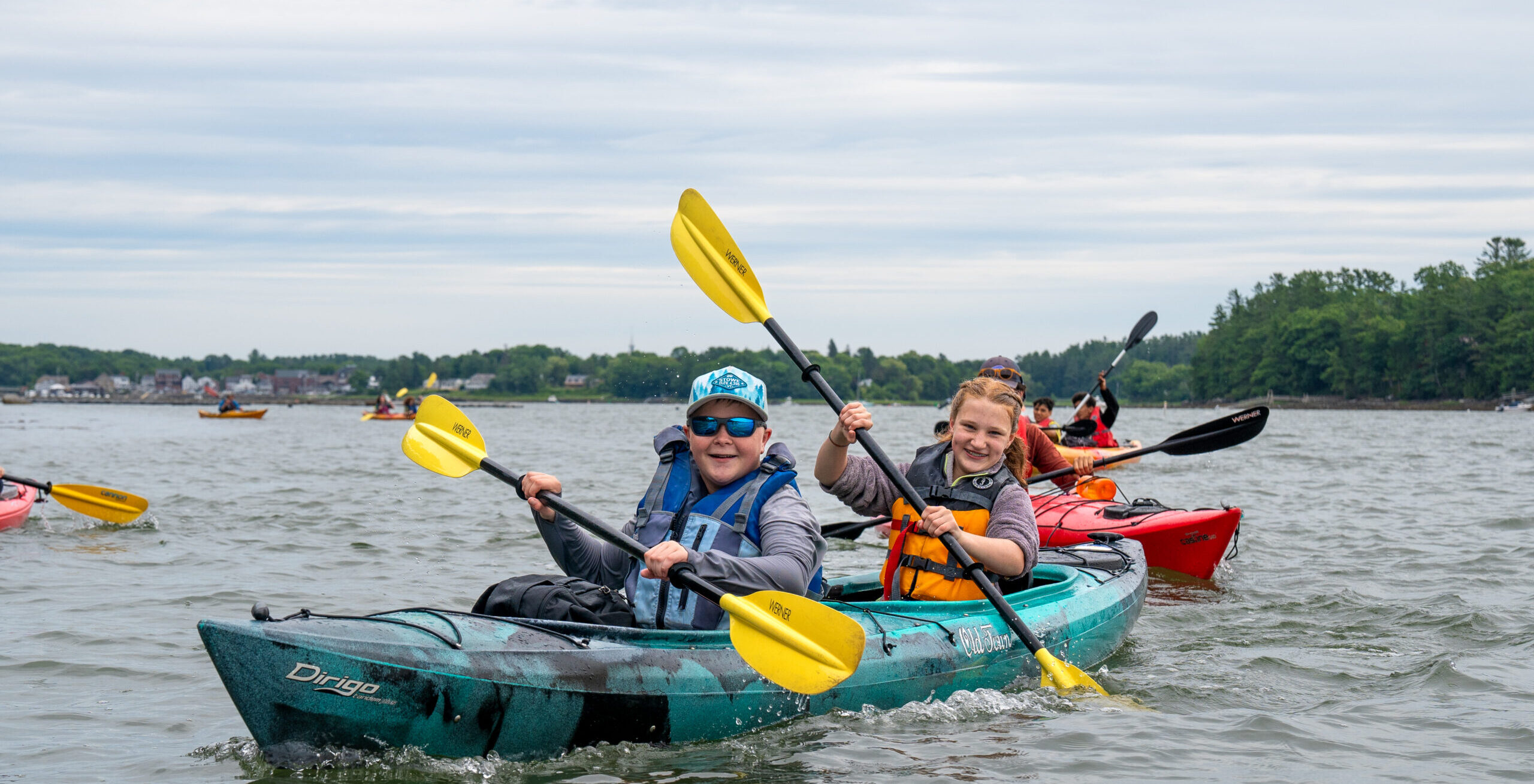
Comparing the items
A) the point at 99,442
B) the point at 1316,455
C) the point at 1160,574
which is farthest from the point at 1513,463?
the point at 99,442

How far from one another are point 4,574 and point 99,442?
27.2m

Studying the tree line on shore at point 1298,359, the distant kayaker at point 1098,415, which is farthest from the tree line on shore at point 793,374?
the distant kayaker at point 1098,415

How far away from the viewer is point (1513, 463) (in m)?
22.7

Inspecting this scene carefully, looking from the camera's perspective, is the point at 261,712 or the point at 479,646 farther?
the point at 479,646

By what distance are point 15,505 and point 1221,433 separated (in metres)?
10.3

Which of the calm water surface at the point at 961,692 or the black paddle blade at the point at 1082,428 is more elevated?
the black paddle blade at the point at 1082,428

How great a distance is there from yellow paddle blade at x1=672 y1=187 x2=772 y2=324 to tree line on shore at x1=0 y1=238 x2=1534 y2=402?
42.9m

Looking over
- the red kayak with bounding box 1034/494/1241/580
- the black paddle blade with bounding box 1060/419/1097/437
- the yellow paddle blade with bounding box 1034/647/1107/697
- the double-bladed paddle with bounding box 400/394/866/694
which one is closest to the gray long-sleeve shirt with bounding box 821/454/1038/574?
the yellow paddle blade with bounding box 1034/647/1107/697

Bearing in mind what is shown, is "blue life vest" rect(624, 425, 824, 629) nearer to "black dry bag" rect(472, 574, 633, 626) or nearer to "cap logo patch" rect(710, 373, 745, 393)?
"black dry bag" rect(472, 574, 633, 626)

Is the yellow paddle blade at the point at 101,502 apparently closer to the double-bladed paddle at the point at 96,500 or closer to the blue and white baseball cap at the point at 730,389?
the double-bladed paddle at the point at 96,500

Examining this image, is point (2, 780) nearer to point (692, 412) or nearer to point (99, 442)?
point (692, 412)

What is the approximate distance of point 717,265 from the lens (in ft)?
19.9

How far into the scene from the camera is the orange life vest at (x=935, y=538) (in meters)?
5.19

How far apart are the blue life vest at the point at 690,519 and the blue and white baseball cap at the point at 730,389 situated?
0.69 feet
